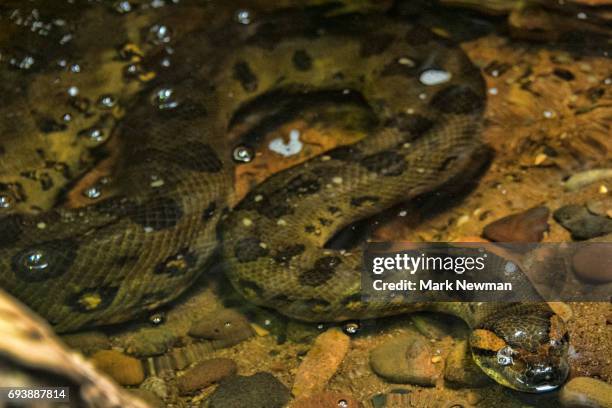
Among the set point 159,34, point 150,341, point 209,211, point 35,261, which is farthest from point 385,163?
point 35,261

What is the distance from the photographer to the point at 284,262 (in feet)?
15.2

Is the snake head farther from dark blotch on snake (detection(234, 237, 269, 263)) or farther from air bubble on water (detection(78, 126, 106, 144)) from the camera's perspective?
air bubble on water (detection(78, 126, 106, 144))

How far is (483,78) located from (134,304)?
3.28 meters

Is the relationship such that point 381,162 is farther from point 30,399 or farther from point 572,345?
point 30,399

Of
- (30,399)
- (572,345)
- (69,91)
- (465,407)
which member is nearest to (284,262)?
(465,407)

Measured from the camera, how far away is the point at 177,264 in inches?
186

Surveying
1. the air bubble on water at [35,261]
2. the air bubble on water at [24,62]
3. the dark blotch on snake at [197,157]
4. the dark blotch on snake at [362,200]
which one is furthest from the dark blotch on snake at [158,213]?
the air bubble on water at [24,62]

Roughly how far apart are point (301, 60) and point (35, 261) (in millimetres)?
2736

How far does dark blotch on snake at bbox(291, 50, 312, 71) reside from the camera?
5867 millimetres

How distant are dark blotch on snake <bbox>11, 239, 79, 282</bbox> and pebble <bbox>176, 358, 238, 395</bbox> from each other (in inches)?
41.9

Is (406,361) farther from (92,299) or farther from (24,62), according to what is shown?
(24,62)

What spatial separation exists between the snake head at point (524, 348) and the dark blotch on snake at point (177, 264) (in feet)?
6.34

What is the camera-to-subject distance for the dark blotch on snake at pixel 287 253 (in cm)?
466

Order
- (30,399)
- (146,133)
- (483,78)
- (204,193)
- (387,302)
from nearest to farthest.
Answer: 1. (30,399)
2. (387,302)
3. (204,193)
4. (146,133)
5. (483,78)
